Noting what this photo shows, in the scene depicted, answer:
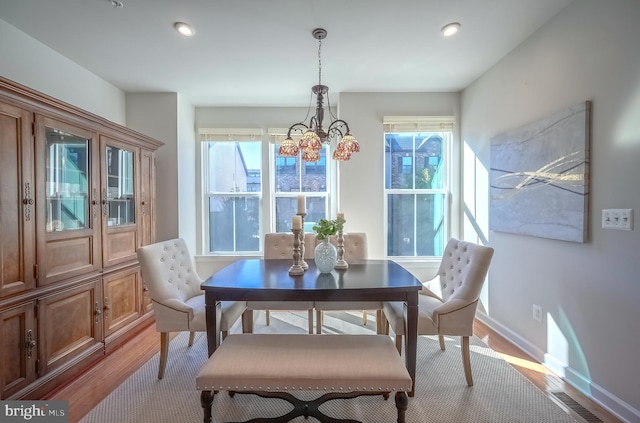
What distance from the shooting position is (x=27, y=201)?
6.00 ft

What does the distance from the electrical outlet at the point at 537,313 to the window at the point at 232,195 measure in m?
3.04

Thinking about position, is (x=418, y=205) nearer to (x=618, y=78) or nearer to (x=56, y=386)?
(x=618, y=78)

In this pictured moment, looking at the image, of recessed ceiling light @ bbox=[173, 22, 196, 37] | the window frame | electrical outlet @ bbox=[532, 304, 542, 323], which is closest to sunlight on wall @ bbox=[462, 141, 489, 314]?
electrical outlet @ bbox=[532, 304, 542, 323]

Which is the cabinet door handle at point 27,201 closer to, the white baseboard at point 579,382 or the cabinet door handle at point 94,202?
the cabinet door handle at point 94,202

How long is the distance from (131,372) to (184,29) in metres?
2.64

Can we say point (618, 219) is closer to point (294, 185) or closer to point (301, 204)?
point (301, 204)

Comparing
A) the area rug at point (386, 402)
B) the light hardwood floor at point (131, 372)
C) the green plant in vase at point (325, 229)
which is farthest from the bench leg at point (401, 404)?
the light hardwood floor at point (131, 372)

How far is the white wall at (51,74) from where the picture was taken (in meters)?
2.21

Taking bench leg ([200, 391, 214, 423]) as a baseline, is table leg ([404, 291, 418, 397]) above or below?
above

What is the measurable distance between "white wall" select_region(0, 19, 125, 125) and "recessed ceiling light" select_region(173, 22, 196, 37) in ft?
4.08

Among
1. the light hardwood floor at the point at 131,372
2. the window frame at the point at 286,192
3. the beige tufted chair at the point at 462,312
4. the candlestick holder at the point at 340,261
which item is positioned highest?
the window frame at the point at 286,192

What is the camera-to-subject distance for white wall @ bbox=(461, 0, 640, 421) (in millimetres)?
1665

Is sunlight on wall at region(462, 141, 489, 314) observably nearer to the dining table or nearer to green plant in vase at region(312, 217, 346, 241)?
the dining table

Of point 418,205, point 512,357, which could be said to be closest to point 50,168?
point 418,205
